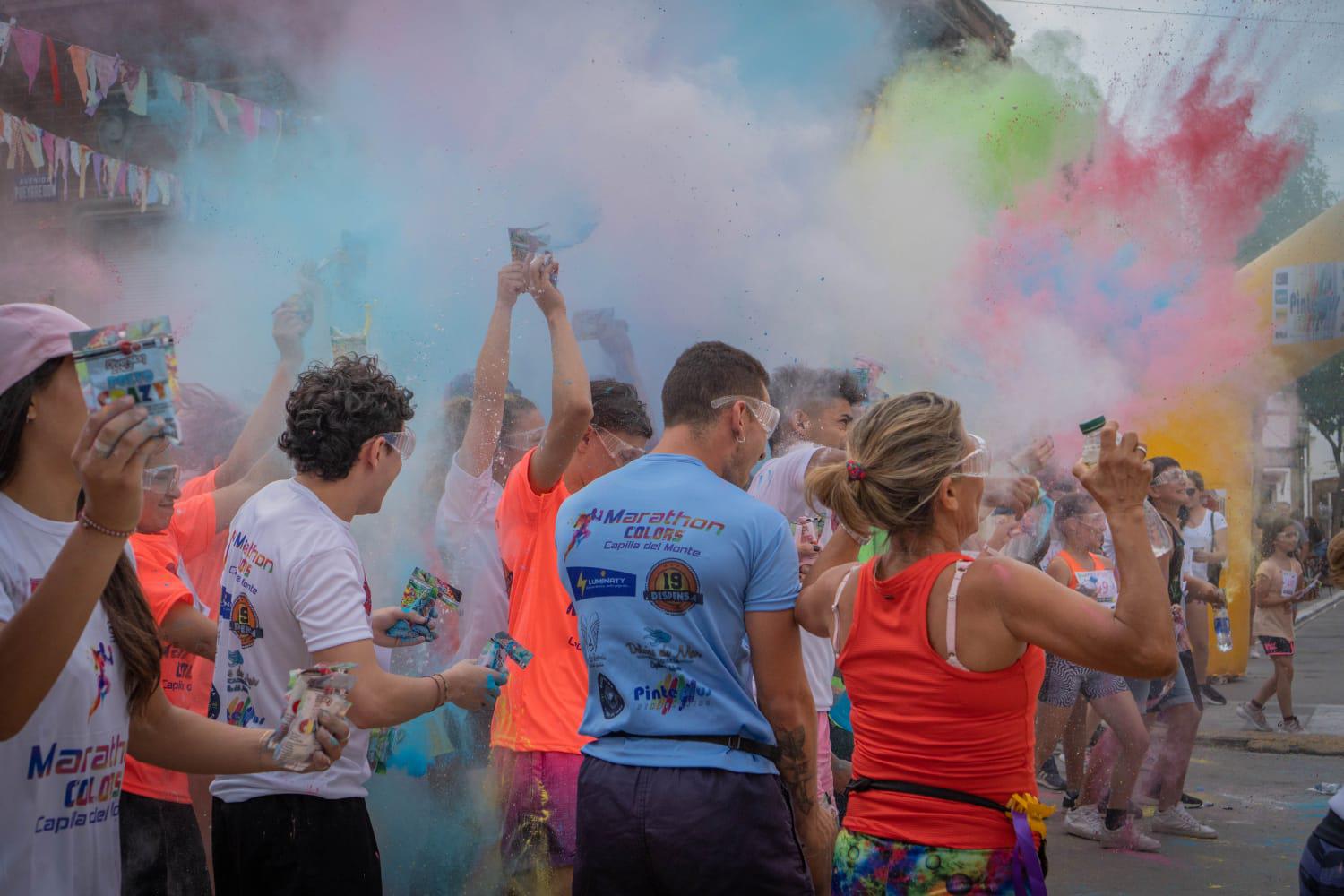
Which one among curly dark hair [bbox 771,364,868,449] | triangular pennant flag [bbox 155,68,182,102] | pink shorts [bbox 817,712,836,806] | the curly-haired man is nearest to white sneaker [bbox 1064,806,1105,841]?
pink shorts [bbox 817,712,836,806]

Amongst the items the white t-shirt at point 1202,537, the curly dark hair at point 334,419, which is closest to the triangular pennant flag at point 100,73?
the curly dark hair at point 334,419

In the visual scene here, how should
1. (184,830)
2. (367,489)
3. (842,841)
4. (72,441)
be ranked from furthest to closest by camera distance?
(184,830)
(367,489)
(842,841)
(72,441)

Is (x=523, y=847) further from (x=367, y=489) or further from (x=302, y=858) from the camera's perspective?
(x=367, y=489)

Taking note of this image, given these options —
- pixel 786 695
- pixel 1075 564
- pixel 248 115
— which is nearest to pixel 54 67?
pixel 248 115

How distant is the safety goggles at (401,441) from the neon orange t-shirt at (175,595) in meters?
0.77

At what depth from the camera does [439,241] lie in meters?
5.18

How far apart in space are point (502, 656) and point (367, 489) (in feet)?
1.69

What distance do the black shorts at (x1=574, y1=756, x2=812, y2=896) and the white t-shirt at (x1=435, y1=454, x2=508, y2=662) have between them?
1.58m

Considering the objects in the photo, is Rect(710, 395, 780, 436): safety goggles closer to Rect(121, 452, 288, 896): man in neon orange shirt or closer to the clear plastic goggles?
the clear plastic goggles

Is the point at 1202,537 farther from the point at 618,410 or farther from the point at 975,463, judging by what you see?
the point at 975,463

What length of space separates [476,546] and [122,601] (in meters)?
2.20

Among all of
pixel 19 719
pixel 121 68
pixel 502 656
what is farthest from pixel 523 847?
pixel 121 68

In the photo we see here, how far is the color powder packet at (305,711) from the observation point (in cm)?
198

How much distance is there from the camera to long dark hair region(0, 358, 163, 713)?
1.72 metres
